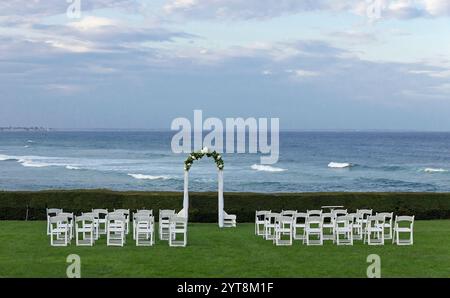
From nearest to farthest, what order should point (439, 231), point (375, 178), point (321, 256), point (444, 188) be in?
1. point (321, 256)
2. point (439, 231)
3. point (444, 188)
4. point (375, 178)

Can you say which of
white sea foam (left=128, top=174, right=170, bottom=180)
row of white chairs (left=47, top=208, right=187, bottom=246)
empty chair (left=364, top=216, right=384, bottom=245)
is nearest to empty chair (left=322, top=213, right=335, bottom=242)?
empty chair (left=364, top=216, right=384, bottom=245)

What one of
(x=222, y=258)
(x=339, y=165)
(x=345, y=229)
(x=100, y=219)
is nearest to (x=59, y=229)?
(x=100, y=219)

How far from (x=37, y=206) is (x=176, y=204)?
4956mm

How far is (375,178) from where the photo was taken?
70.5 metres

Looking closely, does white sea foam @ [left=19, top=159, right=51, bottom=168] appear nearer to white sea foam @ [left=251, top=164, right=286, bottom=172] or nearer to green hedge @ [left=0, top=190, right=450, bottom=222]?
white sea foam @ [left=251, top=164, right=286, bottom=172]

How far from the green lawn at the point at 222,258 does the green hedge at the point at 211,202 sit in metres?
5.00

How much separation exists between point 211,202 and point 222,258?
29.9 feet

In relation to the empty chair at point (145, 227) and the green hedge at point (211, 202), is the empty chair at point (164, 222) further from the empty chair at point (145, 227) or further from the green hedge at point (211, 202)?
the green hedge at point (211, 202)

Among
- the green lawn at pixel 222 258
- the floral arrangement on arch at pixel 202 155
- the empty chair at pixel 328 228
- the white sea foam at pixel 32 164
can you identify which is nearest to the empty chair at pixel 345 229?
the empty chair at pixel 328 228

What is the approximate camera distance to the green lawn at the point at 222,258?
1364 cm

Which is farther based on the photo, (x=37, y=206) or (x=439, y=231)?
(x=37, y=206)
